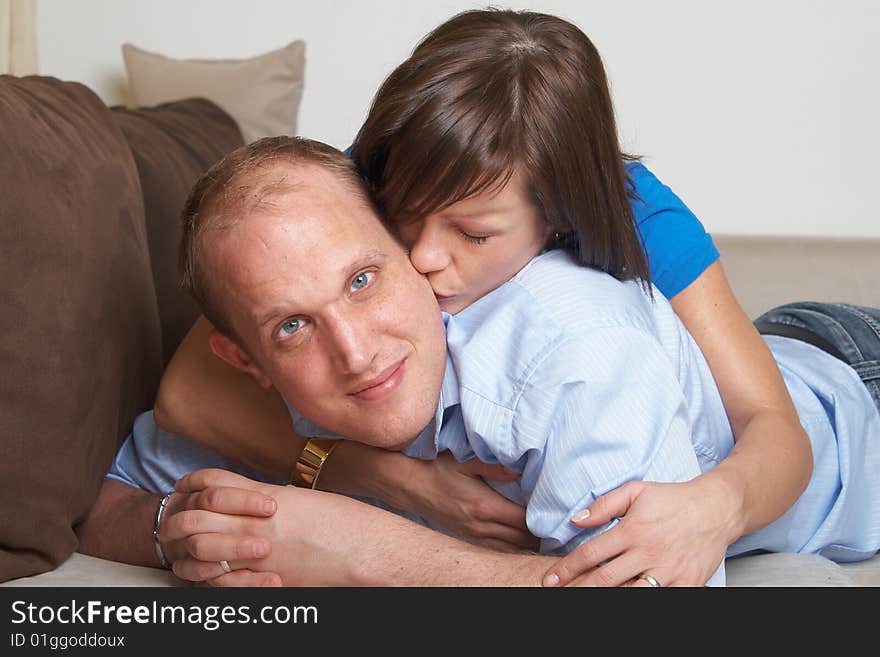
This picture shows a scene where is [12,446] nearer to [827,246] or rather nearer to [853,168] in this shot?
[827,246]

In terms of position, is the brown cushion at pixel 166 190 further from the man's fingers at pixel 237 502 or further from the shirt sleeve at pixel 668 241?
the shirt sleeve at pixel 668 241

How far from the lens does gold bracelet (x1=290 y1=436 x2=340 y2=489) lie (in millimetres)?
1477

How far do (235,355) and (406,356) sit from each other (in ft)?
0.90

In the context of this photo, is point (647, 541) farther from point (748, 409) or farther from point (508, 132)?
point (508, 132)

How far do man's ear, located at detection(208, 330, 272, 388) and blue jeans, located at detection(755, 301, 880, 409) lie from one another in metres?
1.01

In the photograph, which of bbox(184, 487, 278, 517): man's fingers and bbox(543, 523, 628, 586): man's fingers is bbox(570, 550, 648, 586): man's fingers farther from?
bbox(184, 487, 278, 517): man's fingers

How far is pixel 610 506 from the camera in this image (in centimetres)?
111

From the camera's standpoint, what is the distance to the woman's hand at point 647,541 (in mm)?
1110

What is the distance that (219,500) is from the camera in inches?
50.6

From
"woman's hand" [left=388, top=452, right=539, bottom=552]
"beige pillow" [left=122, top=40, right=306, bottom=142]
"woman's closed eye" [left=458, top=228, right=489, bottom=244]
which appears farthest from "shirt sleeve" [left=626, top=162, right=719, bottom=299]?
"beige pillow" [left=122, top=40, right=306, bottom=142]

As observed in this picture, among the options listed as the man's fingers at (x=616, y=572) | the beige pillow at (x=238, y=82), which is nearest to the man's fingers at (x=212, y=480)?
the man's fingers at (x=616, y=572)

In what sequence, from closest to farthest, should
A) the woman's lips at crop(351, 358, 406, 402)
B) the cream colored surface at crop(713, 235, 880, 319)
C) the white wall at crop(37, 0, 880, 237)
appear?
the woman's lips at crop(351, 358, 406, 402) → the cream colored surface at crop(713, 235, 880, 319) → the white wall at crop(37, 0, 880, 237)

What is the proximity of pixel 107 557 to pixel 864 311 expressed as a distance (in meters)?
1.34

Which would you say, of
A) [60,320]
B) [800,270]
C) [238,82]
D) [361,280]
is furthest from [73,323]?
[800,270]
